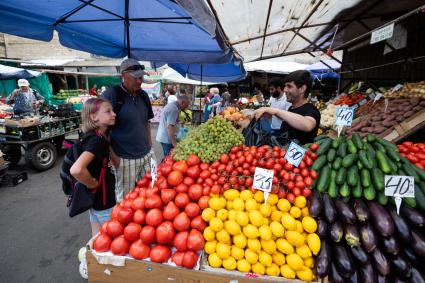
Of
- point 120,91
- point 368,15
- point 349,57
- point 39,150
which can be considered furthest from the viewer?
point 349,57

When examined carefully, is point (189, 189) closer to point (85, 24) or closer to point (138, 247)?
point (138, 247)

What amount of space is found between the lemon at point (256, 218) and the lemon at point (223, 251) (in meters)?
0.26

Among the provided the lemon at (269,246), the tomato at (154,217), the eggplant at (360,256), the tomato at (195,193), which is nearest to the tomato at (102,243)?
the tomato at (154,217)

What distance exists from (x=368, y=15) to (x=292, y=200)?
165 inches

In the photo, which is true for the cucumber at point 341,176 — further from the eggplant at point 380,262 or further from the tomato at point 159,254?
the tomato at point 159,254

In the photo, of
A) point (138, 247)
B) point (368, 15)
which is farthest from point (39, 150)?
point (368, 15)

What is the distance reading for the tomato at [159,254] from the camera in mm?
1706

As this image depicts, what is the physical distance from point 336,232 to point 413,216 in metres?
0.58

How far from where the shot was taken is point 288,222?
68.9 inches

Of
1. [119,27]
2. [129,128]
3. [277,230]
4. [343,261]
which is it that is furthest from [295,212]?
[119,27]

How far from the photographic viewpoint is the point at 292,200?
1.90 m

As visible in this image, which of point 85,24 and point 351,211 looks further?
point 85,24

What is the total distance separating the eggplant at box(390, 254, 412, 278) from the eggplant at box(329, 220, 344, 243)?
38 centimetres

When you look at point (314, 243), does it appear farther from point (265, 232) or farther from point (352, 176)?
point (352, 176)
